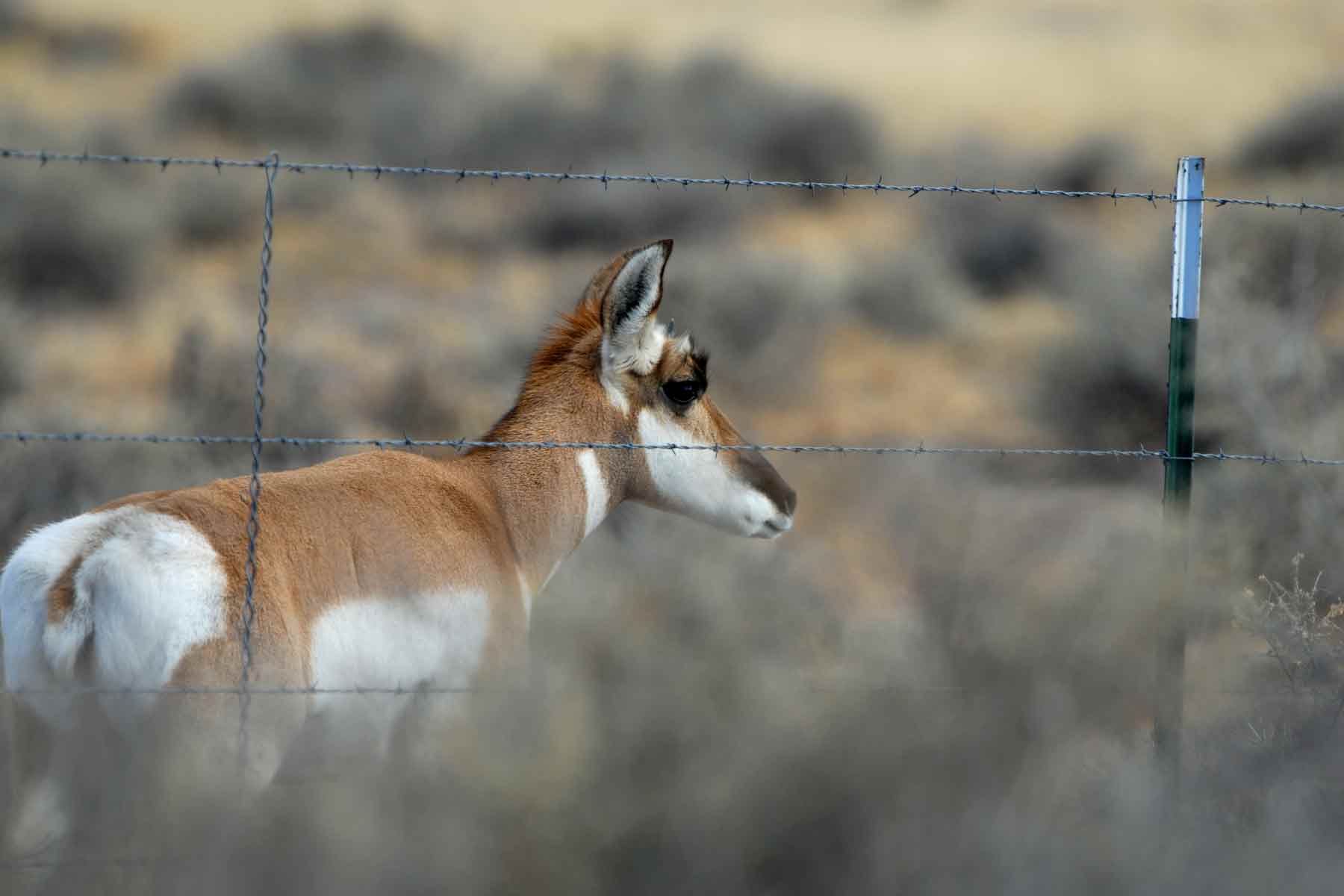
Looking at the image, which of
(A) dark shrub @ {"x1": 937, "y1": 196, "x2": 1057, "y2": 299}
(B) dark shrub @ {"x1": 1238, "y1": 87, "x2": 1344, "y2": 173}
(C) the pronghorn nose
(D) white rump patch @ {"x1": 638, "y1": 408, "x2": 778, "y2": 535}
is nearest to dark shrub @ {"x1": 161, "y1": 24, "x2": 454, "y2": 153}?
(A) dark shrub @ {"x1": 937, "y1": 196, "x2": 1057, "y2": 299}

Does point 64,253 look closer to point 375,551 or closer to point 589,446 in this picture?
point 375,551

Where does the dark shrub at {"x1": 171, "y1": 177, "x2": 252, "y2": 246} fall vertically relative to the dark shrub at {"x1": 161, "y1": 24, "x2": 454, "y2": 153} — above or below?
below

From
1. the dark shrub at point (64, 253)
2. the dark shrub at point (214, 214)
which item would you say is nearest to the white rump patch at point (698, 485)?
the dark shrub at point (64, 253)

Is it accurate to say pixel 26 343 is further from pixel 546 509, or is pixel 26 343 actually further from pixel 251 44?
pixel 251 44

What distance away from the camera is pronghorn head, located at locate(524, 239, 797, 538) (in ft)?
19.4

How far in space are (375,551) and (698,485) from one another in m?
1.61

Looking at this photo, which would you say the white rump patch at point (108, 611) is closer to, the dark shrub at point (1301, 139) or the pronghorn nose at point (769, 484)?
the pronghorn nose at point (769, 484)

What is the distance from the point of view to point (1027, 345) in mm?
23266

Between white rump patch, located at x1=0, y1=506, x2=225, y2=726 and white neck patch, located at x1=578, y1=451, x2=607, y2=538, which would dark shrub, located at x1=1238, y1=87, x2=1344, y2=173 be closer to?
white neck patch, located at x1=578, y1=451, x2=607, y2=538

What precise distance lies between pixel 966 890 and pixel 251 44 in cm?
3075

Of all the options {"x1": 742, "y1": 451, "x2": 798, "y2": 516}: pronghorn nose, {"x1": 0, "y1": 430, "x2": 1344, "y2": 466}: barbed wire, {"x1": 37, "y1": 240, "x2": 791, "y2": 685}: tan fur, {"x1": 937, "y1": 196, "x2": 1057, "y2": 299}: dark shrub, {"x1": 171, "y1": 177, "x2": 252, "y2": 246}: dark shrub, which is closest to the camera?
{"x1": 0, "y1": 430, "x2": 1344, "y2": 466}: barbed wire

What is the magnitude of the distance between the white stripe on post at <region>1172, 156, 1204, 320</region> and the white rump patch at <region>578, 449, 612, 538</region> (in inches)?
84.5

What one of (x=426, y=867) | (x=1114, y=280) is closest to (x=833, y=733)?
(x=426, y=867)

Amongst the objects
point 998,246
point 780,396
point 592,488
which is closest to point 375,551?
point 592,488
